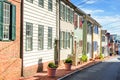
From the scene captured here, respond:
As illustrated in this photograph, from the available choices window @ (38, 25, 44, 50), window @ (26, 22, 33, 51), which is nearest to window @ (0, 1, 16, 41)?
window @ (26, 22, 33, 51)

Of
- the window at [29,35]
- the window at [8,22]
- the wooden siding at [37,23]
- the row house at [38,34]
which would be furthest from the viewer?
the window at [29,35]

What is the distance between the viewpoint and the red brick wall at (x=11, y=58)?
1853 cm

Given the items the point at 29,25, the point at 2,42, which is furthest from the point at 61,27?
the point at 2,42

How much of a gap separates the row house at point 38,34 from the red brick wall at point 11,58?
1.01 metres

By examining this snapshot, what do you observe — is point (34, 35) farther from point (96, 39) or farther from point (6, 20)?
point (96, 39)

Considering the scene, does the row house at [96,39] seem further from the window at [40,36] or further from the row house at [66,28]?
the window at [40,36]

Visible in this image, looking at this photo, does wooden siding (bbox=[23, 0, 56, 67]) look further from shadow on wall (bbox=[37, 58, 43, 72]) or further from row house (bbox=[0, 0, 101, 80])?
shadow on wall (bbox=[37, 58, 43, 72])

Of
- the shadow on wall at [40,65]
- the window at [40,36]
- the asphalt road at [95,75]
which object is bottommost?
the asphalt road at [95,75]

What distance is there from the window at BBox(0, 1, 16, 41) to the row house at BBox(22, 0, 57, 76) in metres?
2.29

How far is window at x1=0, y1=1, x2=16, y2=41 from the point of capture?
1877 centimetres

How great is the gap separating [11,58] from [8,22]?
214 cm

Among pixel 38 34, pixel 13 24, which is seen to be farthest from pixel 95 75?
pixel 13 24

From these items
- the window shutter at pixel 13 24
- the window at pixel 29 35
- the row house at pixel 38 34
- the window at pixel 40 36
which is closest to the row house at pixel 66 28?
the row house at pixel 38 34

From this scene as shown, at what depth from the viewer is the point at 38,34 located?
25547 millimetres
